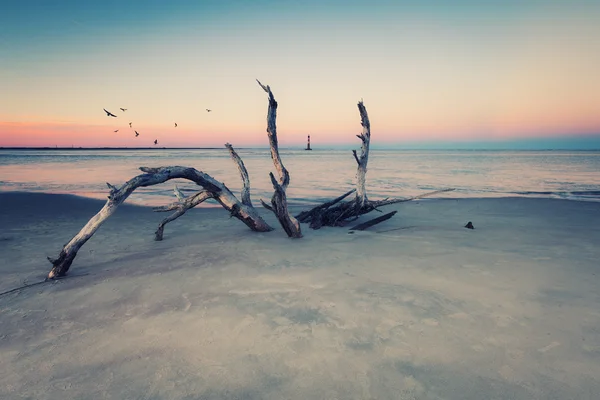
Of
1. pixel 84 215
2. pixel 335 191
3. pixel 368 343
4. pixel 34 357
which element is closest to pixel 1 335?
pixel 34 357

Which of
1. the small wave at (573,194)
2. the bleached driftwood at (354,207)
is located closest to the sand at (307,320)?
the bleached driftwood at (354,207)

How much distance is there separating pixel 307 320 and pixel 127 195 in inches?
128

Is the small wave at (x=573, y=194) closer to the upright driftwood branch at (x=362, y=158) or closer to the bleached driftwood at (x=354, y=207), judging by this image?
the bleached driftwood at (x=354, y=207)

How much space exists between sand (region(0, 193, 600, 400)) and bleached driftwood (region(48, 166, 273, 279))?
306 mm

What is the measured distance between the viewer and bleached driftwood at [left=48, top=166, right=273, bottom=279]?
502cm

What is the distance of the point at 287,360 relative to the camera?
9.66 feet

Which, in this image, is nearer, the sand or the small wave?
the sand

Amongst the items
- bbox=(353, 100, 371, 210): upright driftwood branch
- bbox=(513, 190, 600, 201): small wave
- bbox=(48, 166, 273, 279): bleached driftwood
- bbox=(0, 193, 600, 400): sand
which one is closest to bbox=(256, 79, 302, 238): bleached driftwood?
bbox=(0, 193, 600, 400): sand

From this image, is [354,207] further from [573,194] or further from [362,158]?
[573,194]

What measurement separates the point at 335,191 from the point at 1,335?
14.9 meters

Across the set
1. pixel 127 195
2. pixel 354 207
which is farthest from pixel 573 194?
pixel 127 195

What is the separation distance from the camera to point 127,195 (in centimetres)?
523

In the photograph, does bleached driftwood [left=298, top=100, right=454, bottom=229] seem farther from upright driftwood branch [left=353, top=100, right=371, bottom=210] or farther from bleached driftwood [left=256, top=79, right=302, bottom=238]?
bleached driftwood [left=256, top=79, right=302, bottom=238]

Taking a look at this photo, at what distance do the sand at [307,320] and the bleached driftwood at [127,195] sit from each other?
0.31m
